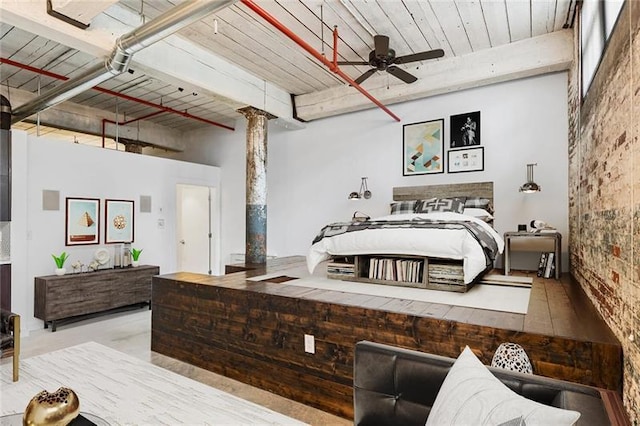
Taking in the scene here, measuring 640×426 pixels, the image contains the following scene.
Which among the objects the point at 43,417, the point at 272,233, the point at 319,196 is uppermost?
the point at 319,196

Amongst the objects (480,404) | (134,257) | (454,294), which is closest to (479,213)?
(454,294)

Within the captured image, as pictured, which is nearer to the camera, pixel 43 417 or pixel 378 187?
pixel 43 417

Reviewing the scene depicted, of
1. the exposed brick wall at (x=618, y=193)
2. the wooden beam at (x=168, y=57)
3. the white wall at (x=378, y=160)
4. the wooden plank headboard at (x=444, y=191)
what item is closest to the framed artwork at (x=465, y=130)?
the white wall at (x=378, y=160)

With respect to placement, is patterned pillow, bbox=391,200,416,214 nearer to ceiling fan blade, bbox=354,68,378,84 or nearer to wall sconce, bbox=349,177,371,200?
wall sconce, bbox=349,177,371,200

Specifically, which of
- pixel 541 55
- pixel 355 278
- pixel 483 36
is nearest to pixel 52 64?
pixel 355 278

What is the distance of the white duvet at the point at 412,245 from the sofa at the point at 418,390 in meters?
1.57

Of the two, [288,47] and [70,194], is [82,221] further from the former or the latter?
[288,47]

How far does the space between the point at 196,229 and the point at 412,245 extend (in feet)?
18.7

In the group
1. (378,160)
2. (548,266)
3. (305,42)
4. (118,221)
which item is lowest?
(548,266)

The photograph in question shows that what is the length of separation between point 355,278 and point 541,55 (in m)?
3.35

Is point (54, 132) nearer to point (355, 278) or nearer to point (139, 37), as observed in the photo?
point (139, 37)

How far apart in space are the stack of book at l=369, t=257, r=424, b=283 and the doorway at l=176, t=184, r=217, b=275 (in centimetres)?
482

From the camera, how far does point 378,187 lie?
5.64 meters

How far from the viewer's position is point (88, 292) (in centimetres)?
496
